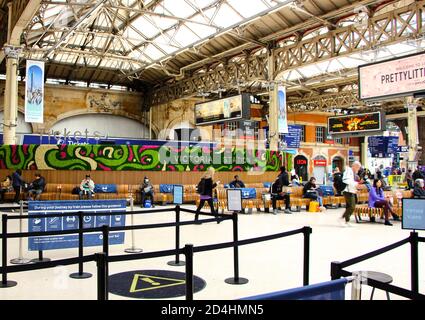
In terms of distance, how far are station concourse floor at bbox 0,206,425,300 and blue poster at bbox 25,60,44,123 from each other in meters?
6.85

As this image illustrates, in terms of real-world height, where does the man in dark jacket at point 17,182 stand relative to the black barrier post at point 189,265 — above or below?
above

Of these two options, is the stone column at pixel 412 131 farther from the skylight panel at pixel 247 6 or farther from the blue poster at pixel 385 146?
the skylight panel at pixel 247 6

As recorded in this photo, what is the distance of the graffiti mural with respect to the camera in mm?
15625

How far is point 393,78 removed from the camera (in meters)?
9.80

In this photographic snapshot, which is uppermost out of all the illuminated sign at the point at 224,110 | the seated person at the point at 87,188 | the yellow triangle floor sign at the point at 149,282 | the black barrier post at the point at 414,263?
the illuminated sign at the point at 224,110

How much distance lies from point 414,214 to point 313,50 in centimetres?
1173

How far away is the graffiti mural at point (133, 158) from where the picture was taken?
15625mm

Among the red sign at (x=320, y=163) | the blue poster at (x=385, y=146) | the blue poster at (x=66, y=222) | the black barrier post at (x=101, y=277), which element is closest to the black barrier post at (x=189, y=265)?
the black barrier post at (x=101, y=277)

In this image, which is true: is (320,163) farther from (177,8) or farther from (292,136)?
(177,8)

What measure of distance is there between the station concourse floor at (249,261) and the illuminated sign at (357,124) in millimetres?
9324

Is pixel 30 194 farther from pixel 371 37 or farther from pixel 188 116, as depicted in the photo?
pixel 188 116

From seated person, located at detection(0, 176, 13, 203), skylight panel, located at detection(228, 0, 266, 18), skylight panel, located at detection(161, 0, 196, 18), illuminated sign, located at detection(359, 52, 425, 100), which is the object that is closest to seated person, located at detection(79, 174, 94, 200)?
seated person, located at detection(0, 176, 13, 203)

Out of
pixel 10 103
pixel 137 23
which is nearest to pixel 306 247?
pixel 10 103

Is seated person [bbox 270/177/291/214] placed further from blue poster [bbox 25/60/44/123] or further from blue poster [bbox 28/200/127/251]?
blue poster [bbox 25/60/44/123]
